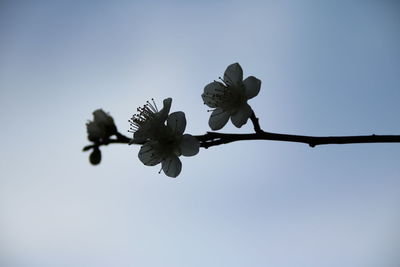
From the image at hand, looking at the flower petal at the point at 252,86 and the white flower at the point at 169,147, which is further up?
the flower petal at the point at 252,86

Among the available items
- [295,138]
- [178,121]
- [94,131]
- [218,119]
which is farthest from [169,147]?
[295,138]

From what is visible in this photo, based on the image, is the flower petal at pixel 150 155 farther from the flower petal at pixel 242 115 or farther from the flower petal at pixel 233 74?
the flower petal at pixel 233 74

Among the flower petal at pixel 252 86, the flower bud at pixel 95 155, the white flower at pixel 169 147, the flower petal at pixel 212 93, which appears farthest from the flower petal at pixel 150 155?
the flower petal at pixel 252 86

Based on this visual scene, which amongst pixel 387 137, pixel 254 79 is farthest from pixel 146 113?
pixel 387 137

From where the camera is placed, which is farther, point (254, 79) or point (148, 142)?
point (254, 79)

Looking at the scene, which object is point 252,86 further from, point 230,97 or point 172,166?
point 172,166

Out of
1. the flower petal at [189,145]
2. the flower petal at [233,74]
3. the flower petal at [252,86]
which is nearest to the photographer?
the flower petal at [189,145]

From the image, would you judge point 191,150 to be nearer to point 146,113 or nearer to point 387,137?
point 146,113
